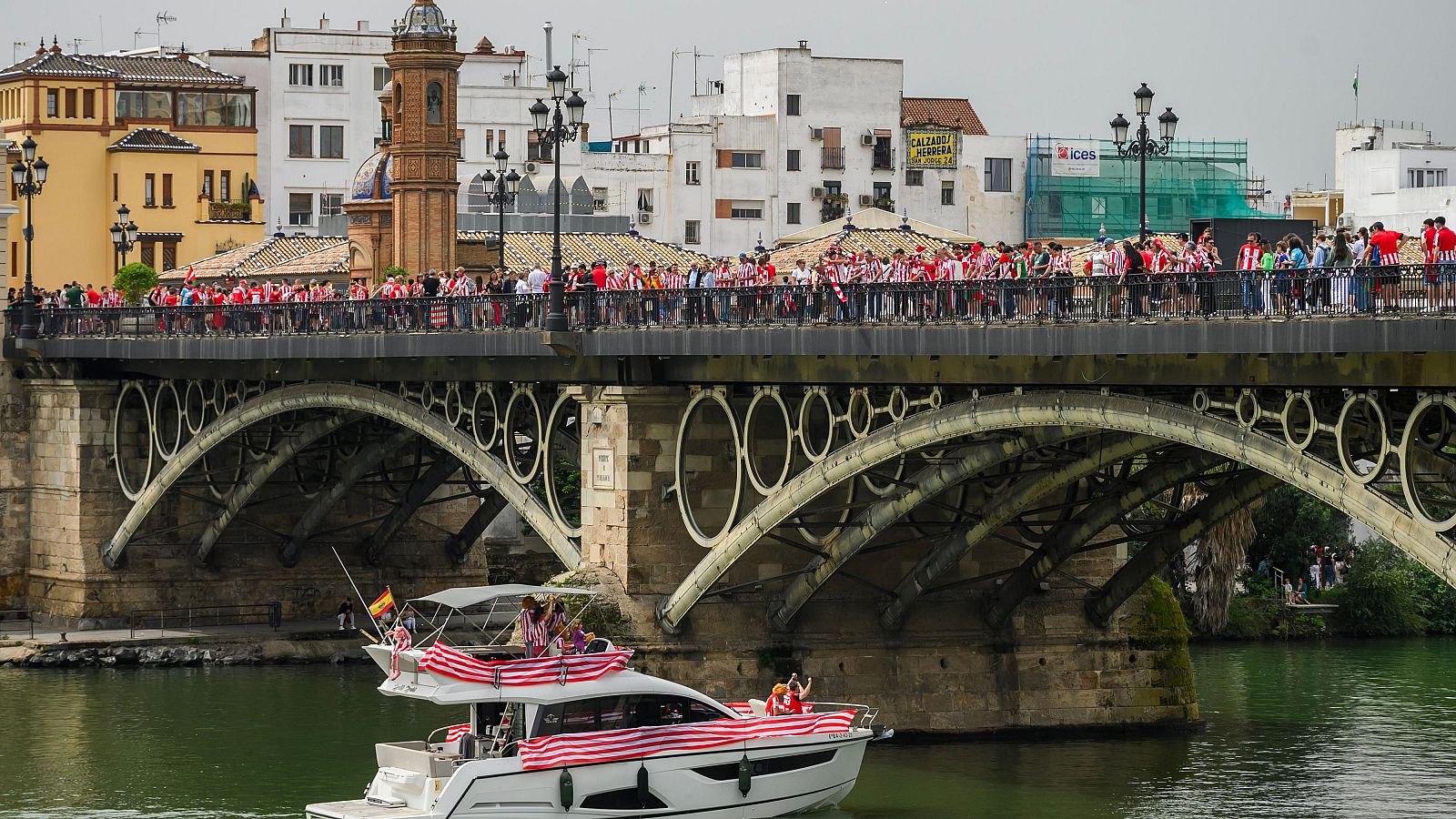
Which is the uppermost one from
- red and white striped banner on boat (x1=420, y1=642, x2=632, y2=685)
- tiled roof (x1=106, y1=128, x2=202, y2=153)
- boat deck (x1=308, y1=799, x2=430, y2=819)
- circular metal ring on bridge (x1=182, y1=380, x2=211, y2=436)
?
tiled roof (x1=106, y1=128, x2=202, y2=153)

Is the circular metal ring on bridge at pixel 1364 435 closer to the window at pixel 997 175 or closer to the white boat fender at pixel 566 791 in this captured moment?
the white boat fender at pixel 566 791

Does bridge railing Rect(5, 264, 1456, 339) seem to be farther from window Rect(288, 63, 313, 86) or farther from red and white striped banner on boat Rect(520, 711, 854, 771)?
window Rect(288, 63, 313, 86)

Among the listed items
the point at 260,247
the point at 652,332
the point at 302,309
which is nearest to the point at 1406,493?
the point at 652,332

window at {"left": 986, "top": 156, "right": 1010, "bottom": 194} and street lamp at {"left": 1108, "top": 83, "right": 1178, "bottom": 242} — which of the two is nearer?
street lamp at {"left": 1108, "top": 83, "right": 1178, "bottom": 242}

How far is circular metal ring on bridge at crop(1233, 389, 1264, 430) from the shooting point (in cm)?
3422

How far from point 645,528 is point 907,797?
7.29 meters

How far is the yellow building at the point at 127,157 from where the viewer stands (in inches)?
4094

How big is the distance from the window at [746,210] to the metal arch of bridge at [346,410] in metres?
45.6

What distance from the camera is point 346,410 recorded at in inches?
2366

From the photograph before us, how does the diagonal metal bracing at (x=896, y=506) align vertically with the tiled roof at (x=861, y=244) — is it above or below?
below

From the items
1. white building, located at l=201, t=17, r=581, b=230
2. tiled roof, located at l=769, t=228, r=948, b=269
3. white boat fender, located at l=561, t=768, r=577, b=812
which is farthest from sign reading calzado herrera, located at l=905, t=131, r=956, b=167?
white boat fender, located at l=561, t=768, r=577, b=812

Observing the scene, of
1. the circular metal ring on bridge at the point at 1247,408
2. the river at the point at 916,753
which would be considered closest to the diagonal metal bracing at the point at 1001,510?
the river at the point at 916,753

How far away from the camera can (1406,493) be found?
30.8 m

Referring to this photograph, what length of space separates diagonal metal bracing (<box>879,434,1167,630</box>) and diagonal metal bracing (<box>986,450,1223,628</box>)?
2.52 feet
